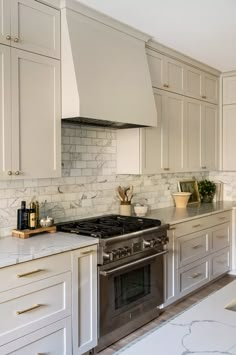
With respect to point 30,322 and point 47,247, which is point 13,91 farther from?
point 30,322

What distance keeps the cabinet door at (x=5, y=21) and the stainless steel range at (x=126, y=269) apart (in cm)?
145

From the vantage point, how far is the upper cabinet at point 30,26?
2461mm

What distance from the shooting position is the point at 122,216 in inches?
144

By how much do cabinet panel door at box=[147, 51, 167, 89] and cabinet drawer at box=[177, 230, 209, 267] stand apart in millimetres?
1625

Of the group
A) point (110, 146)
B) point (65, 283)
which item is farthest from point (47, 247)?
point (110, 146)

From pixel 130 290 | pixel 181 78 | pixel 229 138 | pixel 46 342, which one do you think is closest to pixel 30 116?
pixel 46 342

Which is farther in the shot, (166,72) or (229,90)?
(229,90)

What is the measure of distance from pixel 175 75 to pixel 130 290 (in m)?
2.43

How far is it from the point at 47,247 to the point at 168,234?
59.2 inches

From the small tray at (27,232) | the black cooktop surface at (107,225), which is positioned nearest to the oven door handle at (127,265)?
the black cooktop surface at (107,225)

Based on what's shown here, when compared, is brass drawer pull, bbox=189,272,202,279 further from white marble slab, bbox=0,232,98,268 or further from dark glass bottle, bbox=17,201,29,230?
dark glass bottle, bbox=17,201,29,230

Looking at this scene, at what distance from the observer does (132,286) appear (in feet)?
10.2

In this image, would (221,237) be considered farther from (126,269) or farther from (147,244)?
(126,269)

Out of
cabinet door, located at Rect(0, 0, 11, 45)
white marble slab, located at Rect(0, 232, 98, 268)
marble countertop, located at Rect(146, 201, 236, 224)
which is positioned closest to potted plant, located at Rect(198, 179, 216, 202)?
marble countertop, located at Rect(146, 201, 236, 224)
